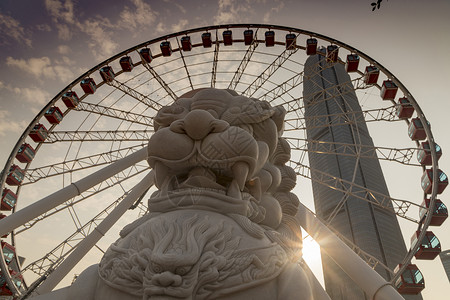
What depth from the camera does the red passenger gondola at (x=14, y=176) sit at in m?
10.6

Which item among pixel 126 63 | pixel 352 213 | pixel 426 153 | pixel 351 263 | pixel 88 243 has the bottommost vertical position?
pixel 351 263

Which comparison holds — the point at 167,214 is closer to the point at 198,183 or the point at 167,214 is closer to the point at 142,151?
the point at 198,183

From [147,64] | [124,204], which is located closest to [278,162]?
[124,204]

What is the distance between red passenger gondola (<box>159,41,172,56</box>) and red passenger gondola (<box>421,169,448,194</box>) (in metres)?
11.2

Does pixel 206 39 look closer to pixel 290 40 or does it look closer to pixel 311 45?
pixel 290 40

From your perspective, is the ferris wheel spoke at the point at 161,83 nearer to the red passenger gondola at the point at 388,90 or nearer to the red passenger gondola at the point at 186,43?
the red passenger gondola at the point at 186,43

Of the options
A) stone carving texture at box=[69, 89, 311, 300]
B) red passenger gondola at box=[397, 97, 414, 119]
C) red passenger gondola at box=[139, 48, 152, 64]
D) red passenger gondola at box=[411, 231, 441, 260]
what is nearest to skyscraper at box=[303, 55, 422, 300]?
red passenger gondola at box=[397, 97, 414, 119]

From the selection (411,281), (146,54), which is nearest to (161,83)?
(146,54)

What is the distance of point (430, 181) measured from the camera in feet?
36.1

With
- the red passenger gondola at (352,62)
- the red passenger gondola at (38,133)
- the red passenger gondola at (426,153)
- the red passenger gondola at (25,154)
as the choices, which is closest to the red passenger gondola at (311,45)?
the red passenger gondola at (352,62)

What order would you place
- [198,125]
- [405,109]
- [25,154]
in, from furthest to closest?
[405,109], [25,154], [198,125]

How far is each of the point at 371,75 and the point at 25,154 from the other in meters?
13.4

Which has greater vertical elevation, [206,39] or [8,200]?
[206,39]

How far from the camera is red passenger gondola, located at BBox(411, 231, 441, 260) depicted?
1025 cm
